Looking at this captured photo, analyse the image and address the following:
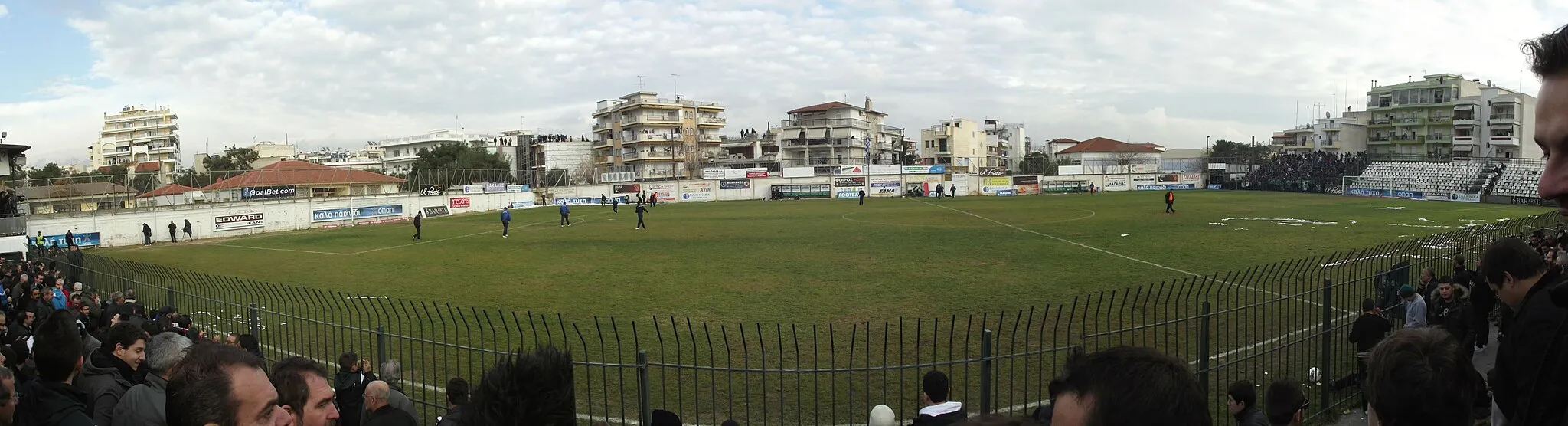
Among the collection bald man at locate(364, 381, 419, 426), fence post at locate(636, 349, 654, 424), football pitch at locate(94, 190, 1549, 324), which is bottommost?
football pitch at locate(94, 190, 1549, 324)

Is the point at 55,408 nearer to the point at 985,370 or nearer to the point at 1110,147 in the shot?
the point at 985,370

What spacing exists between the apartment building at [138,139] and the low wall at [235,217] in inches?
3617

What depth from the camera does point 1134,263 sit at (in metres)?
20.8

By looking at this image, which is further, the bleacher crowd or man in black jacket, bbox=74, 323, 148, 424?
the bleacher crowd

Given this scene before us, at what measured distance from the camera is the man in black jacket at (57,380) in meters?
4.45

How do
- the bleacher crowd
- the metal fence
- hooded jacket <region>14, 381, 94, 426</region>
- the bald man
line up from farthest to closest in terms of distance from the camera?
the bleacher crowd → the metal fence → the bald man → hooded jacket <region>14, 381, 94, 426</region>

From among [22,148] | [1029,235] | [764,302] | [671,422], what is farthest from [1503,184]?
[22,148]

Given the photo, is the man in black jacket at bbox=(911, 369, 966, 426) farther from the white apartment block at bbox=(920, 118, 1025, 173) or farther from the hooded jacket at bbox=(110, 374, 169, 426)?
the white apartment block at bbox=(920, 118, 1025, 173)

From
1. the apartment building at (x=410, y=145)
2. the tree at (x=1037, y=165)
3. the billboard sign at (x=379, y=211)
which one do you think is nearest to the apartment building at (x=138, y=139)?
the apartment building at (x=410, y=145)

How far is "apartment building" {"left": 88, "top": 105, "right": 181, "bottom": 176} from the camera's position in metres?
119

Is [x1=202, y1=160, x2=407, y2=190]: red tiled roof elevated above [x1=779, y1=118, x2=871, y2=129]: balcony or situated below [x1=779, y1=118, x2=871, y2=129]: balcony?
below

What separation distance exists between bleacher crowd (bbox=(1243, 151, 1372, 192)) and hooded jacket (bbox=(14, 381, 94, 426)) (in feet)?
264

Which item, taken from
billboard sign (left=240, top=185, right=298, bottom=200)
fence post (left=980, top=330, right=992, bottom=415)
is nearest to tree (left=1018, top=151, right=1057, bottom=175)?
billboard sign (left=240, top=185, right=298, bottom=200)

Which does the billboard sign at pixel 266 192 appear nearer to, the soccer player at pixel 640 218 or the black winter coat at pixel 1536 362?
the soccer player at pixel 640 218
